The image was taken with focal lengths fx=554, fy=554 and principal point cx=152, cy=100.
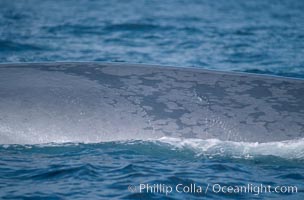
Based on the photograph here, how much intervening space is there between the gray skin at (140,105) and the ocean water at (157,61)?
14 centimetres

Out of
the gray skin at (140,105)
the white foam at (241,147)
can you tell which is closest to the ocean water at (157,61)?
the white foam at (241,147)

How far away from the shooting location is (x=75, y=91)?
7.26 metres

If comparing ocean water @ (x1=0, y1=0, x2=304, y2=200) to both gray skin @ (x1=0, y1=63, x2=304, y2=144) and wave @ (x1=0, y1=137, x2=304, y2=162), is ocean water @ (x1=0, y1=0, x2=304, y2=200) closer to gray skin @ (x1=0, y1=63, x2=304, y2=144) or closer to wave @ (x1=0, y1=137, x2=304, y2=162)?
wave @ (x1=0, y1=137, x2=304, y2=162)

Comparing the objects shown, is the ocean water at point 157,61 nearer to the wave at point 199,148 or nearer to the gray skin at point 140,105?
the wave at point 199,148

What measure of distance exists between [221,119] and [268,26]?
1601 cm

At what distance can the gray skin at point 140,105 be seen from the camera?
22.5 feet

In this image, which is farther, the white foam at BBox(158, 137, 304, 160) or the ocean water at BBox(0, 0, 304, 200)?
the white foam at BBox(158, 137, 304, 160)

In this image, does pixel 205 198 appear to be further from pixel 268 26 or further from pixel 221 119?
pixel 268 26

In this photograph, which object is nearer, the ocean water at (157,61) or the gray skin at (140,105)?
the ocean water at (157,61)

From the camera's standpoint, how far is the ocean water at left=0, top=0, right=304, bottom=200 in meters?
6.18

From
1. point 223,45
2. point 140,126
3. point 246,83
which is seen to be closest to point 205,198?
point 140,126

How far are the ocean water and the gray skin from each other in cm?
14

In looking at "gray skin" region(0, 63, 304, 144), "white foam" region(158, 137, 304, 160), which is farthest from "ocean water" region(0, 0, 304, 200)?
"gray skin" region(0, 63, 304, 144)

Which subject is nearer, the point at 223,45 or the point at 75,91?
the point at 75,91
